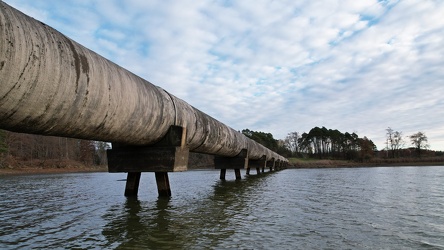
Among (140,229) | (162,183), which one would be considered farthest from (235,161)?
(140,229)

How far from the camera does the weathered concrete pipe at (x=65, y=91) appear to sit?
10.7 ft

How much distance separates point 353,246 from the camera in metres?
3.91

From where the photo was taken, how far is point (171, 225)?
525cm

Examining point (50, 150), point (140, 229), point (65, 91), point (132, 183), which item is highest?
point (50, 150)

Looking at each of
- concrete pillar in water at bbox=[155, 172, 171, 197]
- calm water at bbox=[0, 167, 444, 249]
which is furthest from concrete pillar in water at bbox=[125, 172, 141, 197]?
calm water at bbox=[0, 167, 444, 249]

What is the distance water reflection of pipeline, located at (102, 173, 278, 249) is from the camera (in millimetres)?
4111

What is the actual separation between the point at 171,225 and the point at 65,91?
286cm

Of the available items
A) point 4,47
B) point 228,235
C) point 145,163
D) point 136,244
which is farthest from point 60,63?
point 145,163

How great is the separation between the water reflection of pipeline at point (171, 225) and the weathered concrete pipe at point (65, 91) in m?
1.65

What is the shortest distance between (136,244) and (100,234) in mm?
1018

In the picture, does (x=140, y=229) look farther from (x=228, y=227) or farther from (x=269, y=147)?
(x=269, y=147)

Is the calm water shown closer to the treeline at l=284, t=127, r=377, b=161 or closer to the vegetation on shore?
the vegetation on shore

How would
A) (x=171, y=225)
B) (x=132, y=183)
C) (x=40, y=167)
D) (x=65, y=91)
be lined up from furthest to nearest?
(x=40, y=167) < (x=132, y=183) < (x=171, y=225) < (x=65, y=91)

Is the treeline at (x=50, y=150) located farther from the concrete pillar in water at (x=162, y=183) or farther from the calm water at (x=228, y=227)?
the calm water at (x=228, y=227)
